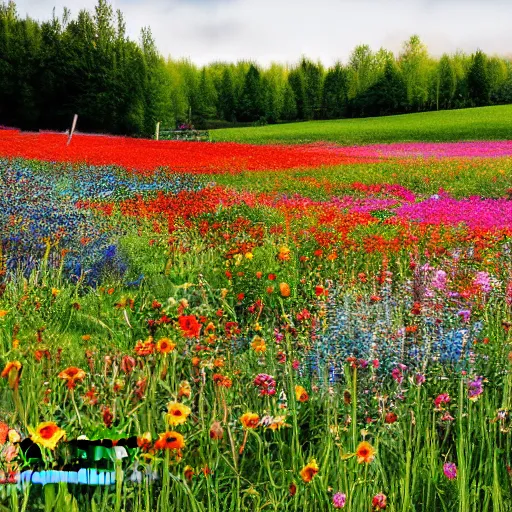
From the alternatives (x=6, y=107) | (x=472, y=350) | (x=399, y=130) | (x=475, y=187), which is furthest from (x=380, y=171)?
(x=6, y=107)

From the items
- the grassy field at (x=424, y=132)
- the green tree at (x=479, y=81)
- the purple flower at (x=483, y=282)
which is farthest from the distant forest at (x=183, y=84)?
the purple flower at (x=483, y=282)

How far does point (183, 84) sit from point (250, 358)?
71265 mm

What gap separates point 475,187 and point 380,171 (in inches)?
134

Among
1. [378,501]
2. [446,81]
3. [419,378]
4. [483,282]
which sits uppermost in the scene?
[446,81]

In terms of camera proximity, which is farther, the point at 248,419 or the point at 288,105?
the point at 288,105

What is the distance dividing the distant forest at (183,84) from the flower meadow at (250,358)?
1267 inches

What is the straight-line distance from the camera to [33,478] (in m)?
1.97

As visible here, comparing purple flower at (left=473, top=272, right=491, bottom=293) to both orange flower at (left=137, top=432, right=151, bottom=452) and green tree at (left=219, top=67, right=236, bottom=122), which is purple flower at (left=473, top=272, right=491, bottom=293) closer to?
orange flower at (left=137, top=432, right=151, bottom=452)

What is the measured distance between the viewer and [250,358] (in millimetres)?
3543

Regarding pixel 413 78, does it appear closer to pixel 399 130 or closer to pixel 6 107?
pixel 399 130

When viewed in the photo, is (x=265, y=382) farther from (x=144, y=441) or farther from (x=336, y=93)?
(x=336, y=93)

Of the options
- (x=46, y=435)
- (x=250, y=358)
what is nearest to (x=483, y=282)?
(x=250, y=358)

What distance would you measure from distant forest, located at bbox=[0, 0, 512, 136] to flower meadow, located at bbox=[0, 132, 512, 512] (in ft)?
106

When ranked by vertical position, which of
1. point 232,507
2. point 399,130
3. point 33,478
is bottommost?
point 232,507
